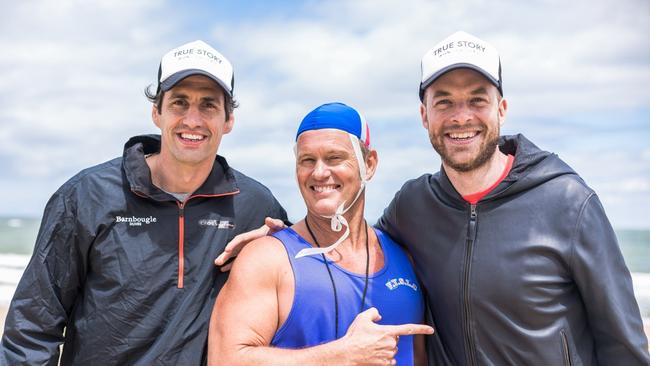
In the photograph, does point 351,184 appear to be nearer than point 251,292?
No

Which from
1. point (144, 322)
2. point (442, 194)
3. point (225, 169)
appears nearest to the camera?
point (144, 322)

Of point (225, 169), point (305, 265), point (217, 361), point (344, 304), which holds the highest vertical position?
point (225, 169)

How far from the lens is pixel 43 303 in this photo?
12.3 feet

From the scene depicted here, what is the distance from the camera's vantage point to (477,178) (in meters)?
3.78

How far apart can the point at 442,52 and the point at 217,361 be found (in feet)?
7.33

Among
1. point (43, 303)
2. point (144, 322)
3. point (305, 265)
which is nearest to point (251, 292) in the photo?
point (305, 265)

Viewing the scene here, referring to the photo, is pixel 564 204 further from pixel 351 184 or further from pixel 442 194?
pixel 351 184

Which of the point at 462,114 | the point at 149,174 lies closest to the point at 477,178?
the point at 462,114

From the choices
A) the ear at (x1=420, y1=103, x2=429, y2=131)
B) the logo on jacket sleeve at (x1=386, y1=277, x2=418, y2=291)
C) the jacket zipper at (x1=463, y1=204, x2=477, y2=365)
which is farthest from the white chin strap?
the jacket zipper at (x1=463, y1=204, x2=477, y2=365)

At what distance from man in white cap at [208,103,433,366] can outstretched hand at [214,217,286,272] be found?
14 cm

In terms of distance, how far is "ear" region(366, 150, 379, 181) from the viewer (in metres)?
3.98

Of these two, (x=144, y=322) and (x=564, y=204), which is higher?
(x=564, y=204)

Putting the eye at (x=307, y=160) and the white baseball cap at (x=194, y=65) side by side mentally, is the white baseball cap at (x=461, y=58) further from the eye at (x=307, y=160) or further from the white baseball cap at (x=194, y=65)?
the white baseball cap at (x=194, y=65)

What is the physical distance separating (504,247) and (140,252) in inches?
84.6
